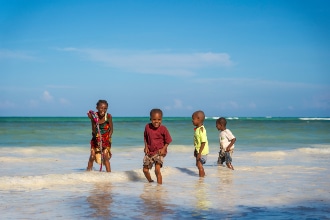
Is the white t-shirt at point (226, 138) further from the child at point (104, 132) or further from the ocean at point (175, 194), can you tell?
the child at point (104, 132)

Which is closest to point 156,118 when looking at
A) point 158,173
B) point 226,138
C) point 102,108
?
point 158,173

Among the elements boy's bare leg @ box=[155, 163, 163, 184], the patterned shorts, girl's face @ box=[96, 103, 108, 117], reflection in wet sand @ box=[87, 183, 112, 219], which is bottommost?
reflection in wet sand @ box=[87, 183, 112, 219]

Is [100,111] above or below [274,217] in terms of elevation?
above

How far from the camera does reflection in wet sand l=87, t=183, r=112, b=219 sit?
5.71 metres

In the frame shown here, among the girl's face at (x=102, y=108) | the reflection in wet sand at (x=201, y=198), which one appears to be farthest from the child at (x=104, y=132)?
the reflection in wet sand at (x=201, y=198)

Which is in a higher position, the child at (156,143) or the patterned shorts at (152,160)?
the child at (156,143)

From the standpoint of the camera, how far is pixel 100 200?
6.60 meters

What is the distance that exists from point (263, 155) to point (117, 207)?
987 cm

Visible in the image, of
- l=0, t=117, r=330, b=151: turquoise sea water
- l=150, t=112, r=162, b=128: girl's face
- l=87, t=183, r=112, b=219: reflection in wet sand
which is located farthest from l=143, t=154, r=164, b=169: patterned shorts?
l=0, t=117, r=330, b=151: turquoise sea water

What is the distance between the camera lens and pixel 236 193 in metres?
7.32

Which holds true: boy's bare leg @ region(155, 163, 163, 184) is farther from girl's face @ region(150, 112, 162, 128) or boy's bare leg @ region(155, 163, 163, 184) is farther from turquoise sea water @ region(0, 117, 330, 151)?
turquoise sea water @ region(0, 117, 330, 151)

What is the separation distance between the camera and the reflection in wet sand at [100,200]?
571 cm

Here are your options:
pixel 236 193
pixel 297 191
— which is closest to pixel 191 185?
pixel 236 193

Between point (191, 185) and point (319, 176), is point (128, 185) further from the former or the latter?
point (319, 176)
